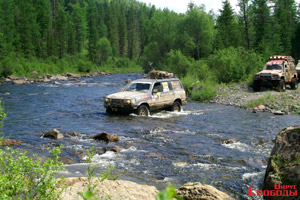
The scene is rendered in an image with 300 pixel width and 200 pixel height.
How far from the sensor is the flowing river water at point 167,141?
7.66 metres

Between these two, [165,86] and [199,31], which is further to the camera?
[199,31]

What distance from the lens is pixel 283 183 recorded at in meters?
5.72

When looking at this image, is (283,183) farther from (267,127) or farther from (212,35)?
(212,35)

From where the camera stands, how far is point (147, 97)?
1523 cm

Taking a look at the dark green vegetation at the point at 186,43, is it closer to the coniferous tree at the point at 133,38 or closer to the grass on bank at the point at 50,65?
the grass on bank at the point at 50,65

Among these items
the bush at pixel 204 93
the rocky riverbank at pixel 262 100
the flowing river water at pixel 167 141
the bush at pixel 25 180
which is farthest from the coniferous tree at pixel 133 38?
the bush at pixel 25 180

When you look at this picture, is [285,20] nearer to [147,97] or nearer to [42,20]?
[42,20]

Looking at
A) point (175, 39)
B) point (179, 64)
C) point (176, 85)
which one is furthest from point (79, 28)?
point (176, 85)

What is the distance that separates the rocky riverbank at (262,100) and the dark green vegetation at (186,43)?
157cm

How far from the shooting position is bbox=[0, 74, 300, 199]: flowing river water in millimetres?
7661

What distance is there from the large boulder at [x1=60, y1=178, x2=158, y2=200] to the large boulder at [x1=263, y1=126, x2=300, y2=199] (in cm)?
241

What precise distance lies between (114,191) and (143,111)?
33.3ft

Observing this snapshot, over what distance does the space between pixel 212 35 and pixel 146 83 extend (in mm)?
29611

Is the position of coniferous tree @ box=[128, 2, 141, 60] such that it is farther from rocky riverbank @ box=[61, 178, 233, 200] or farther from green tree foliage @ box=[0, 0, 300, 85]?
rocky riverbank @ box=[61, 178, 233, 200]
